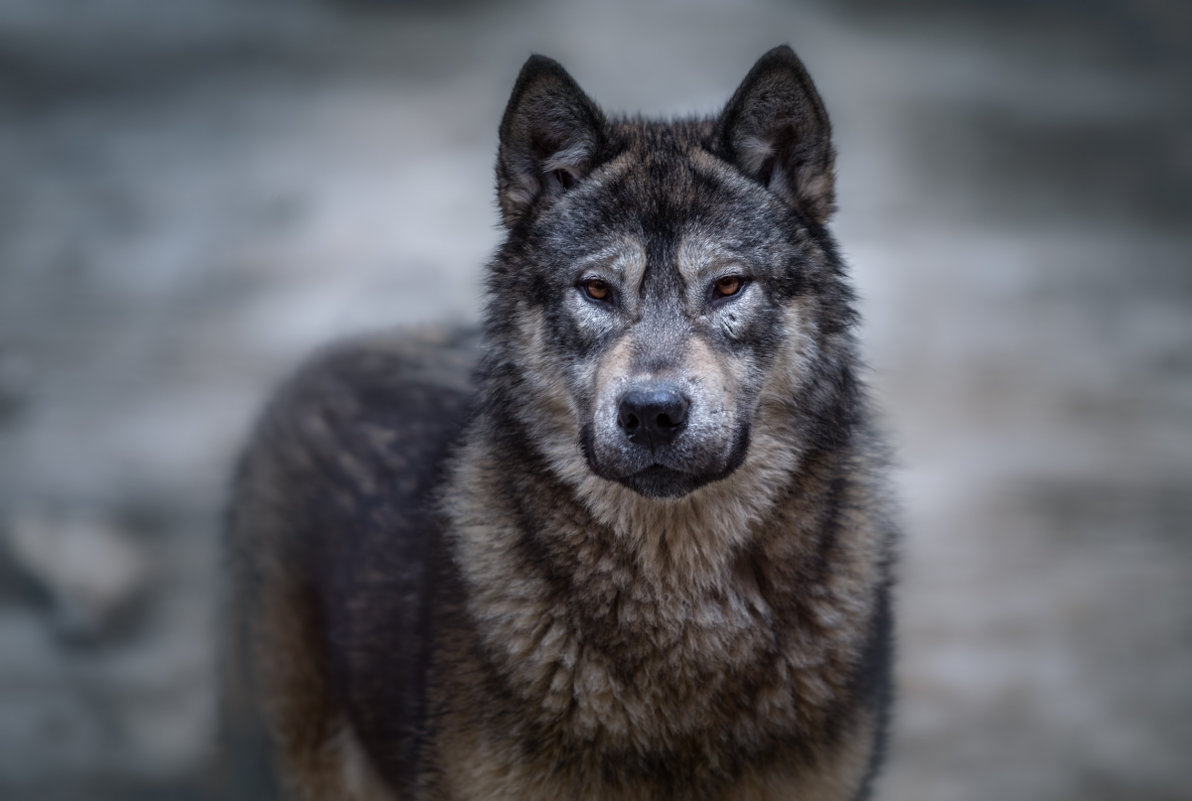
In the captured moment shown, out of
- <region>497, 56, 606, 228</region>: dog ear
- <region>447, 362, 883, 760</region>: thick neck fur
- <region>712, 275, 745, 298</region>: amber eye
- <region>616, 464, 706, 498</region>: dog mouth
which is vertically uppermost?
<region>497, 56, 606, 228</region>: dog ear

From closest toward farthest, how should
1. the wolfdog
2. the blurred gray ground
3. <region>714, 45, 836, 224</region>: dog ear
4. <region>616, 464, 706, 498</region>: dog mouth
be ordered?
<region>616, 464, 706, 498</region>: dog mouth
the wolfdog
<region>714, 45, 836, 224</region>: dog ear
the blurred gray ground

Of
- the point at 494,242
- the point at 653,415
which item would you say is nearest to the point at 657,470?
the point at 653,415

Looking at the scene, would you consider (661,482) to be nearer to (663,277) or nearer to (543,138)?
(663,277)

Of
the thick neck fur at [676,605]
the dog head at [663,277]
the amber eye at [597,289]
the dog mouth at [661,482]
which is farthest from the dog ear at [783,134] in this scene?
the dog mouth at [661,482]

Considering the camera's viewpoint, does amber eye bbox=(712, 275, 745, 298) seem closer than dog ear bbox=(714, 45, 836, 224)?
Yes

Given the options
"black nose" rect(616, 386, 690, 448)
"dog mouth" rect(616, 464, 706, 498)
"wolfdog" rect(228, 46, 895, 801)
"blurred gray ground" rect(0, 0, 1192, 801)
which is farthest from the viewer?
"blurred gray ground" rect(0, 0, 1192, 801)

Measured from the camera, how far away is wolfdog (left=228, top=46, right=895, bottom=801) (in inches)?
130

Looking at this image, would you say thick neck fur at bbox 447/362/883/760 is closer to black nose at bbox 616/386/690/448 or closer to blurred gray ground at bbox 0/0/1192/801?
black nose at bbox 616/386/690/448

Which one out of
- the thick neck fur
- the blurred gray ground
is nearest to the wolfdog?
the thick neck fur

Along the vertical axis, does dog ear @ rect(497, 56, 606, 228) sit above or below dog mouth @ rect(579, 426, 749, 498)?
above

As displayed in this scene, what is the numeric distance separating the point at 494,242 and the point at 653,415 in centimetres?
617

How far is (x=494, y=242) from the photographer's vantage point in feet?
29.4

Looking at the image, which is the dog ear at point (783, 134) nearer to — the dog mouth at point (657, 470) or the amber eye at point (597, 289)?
the amber eye at point (597, 289)

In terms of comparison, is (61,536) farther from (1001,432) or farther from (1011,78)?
(1011,78)
